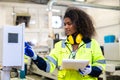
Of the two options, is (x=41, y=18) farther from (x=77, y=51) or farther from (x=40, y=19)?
(x=77, y=51)

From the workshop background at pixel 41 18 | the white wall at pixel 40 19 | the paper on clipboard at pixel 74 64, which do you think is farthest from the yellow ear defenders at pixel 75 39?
the white wall at pixel 40 19

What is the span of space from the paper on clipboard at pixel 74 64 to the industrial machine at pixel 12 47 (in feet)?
1.02

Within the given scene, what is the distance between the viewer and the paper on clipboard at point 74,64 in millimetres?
1467

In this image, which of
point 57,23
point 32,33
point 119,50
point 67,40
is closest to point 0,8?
point 32,33

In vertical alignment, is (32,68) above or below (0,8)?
below

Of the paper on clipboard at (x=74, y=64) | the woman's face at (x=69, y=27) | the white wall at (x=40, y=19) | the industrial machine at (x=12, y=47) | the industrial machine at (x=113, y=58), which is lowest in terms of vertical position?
the industrial machine at (x=113, y=58)

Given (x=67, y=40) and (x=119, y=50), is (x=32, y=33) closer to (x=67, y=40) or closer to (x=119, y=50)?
(x=119, y=50)

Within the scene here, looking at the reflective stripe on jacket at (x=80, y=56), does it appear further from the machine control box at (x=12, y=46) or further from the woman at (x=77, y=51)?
the machine control box at (x=12, y=46)

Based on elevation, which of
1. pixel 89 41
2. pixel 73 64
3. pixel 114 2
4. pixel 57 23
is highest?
pixel 114 2

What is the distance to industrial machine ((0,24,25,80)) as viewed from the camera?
1395 mm

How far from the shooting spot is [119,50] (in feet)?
13.0

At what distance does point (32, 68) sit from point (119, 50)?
304 cm

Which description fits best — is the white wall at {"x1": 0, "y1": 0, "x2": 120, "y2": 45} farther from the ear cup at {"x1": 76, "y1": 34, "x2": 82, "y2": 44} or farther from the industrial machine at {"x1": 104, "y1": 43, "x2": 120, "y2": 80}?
the ear cup at {"x1": 76, "y1": 34, "x2": 82, "y2": 44}

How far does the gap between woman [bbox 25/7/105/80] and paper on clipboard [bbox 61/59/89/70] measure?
67 millimetres
